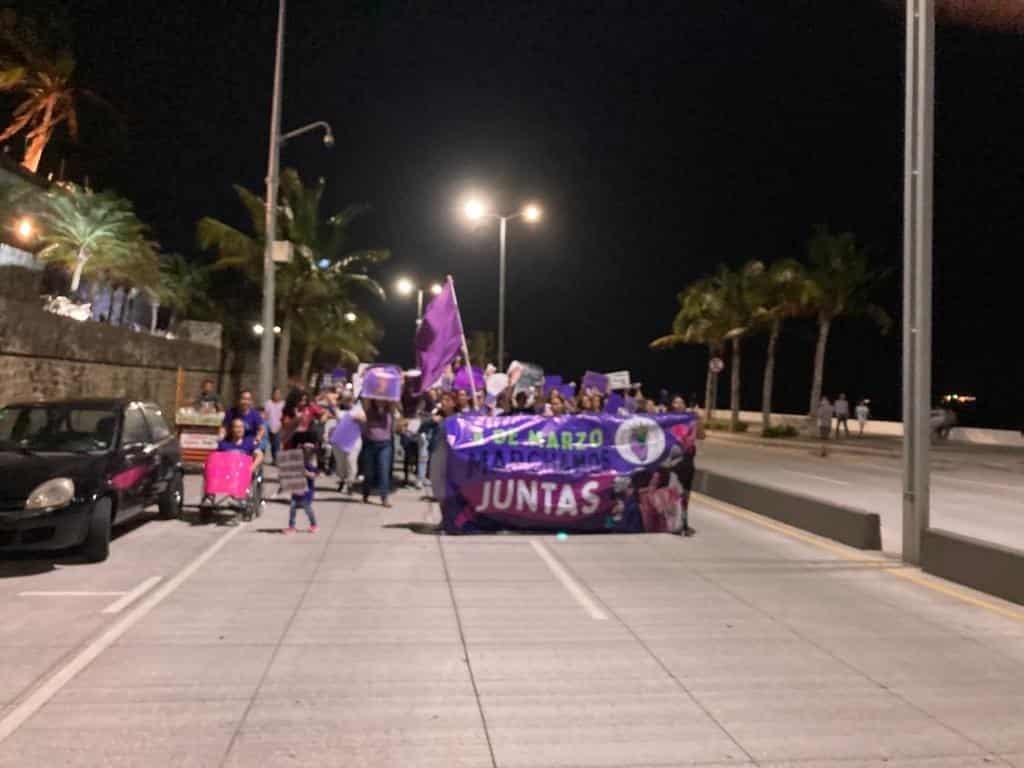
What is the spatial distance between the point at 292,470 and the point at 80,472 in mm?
2448

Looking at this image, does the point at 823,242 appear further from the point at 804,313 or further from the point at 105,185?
the point at 105,185

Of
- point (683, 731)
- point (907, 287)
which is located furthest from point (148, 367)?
point (683, 731)

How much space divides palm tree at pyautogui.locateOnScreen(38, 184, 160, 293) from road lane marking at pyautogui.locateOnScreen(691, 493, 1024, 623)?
22.8 m

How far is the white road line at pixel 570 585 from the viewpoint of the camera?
739 cm

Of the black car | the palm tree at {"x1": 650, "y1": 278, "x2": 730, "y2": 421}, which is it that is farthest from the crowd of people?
the palm tree at {"x1": 650, "y1": 278, "x2": 730, "y2": 421}

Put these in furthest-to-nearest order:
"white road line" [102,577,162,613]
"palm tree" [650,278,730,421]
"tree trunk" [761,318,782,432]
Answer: "palm tree" [650,278,730,421]
"tree trunk" [761,318,782,432]
"white road line" [102,577,162,613]

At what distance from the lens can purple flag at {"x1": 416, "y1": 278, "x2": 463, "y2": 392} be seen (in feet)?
48.3

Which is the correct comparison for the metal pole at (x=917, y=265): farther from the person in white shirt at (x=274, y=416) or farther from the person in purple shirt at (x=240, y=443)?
the person in white shirt at (x=274, y=416)

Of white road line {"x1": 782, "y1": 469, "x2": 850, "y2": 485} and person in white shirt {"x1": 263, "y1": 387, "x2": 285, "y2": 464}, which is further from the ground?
person in white shirt {"x1": 263, "y1": 387, "x2": 285, "y2": 464}

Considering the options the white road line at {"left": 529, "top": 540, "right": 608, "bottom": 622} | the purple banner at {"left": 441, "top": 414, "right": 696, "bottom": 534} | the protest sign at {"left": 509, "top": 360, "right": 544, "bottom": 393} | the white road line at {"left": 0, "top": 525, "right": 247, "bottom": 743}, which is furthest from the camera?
the protest sign at {"left": 509, "top": 360, "right": 544, "bottom": 393}

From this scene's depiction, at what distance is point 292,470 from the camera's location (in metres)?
10.6

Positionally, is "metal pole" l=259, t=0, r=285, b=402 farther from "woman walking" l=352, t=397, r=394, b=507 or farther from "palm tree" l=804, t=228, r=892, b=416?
"palm tree" l=804, t=228, r=892, b=416

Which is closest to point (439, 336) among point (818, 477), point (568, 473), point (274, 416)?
point (274, 416)

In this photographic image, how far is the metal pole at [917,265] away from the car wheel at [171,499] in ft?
28.2
